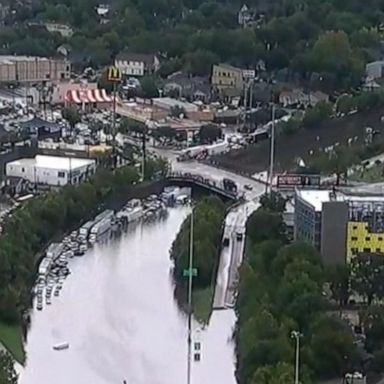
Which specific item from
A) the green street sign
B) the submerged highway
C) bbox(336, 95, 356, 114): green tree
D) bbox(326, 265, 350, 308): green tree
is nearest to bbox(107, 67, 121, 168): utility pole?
bbox(336, 95, 356, 114): green tree

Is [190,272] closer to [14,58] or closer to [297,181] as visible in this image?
[297,181]

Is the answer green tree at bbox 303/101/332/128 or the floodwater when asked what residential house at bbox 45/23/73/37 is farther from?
the floodwater

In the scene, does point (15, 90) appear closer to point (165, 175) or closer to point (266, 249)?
point (165, 175)

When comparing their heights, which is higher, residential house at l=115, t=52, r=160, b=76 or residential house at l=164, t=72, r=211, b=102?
residential house at l=115, t=52, r=160, b=76

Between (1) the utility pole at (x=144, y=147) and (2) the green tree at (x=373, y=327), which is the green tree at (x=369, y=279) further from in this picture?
(1) the utility pole at (x=144, y=147)

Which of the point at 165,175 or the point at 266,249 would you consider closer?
the point at 266,249

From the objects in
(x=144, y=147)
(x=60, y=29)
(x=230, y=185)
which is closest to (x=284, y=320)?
(x=230, y=185)

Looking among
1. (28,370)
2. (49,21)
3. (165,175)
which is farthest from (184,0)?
(28,370)
